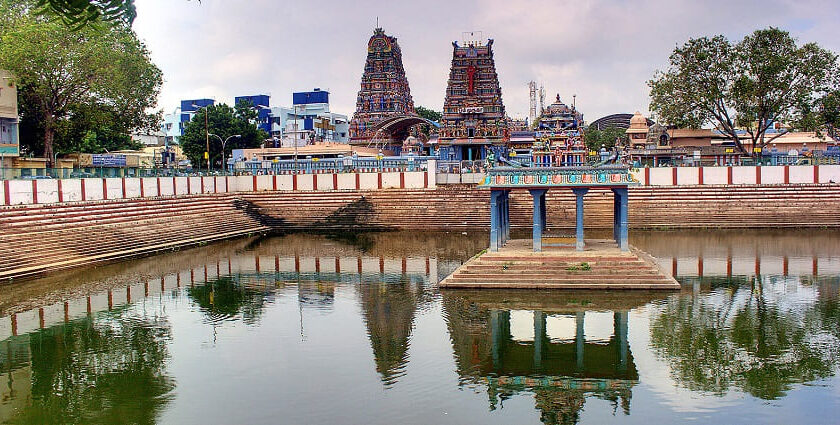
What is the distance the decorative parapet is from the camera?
21.2 m

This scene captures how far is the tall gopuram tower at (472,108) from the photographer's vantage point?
54.9m

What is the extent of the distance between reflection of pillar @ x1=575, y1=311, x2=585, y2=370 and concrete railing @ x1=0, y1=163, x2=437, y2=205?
21.9 meters

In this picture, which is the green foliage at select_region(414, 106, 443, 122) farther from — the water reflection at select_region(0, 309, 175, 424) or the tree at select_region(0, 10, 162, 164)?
the water reflection at select_region(0, 309, 175, 424)

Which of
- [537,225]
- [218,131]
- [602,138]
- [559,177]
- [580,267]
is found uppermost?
[218,131]

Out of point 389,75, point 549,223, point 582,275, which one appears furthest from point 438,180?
point 389,75

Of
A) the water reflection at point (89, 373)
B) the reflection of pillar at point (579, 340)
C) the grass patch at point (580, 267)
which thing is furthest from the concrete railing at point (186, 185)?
the reflection of pillar at point (579, 340)

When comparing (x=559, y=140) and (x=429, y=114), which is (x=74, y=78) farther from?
(x=429, y=114)

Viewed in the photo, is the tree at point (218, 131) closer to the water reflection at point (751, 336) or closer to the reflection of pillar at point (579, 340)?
the reflection of pillar at point (579, 340)

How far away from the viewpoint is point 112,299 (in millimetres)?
21188

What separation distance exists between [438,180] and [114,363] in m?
27.8

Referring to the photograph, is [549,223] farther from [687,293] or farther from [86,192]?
[86,192]

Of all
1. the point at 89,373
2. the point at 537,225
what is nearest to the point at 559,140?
the point at 537,225

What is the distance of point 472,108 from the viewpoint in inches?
2154

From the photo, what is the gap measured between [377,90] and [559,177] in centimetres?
4424
